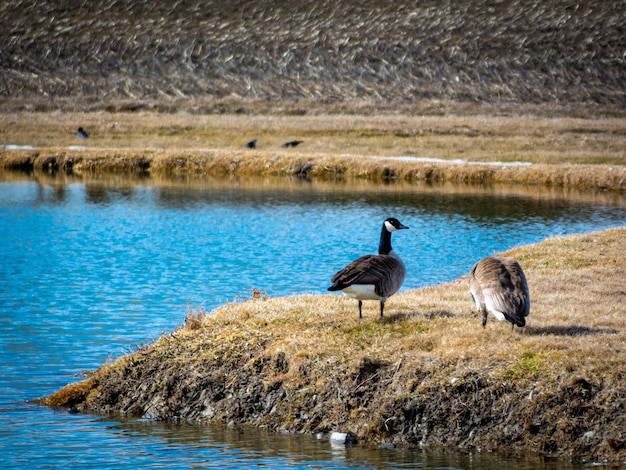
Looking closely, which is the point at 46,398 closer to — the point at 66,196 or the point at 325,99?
the point at 66,196

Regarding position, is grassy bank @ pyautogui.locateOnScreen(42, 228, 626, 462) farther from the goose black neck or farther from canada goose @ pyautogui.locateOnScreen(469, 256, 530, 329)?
the goose black neck

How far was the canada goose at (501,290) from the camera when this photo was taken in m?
14.4

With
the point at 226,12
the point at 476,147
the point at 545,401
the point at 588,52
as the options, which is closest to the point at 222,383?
the point at 545,401

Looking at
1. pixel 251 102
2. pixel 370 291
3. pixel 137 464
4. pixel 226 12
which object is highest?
pixel 226 12

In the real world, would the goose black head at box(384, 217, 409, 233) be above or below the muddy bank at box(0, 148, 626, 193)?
below

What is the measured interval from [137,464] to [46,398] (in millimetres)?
4142

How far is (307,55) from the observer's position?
126188 mm

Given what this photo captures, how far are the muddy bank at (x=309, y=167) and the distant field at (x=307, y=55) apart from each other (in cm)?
3683

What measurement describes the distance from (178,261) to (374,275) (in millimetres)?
16966

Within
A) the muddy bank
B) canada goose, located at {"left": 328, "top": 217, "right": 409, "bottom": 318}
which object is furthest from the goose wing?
the muddy bank

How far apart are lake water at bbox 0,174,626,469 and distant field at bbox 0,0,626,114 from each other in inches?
2004

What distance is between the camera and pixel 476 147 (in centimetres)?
6425

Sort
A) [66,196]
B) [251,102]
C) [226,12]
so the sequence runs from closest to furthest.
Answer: [66,196], [251,102], [226,12]

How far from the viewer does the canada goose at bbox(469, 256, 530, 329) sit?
14.4m
